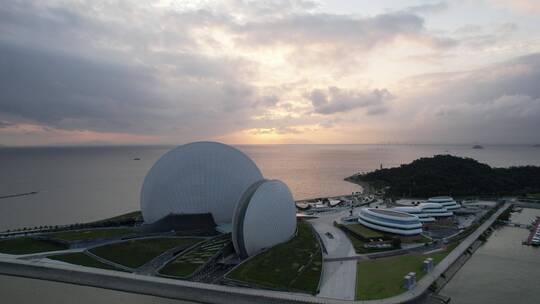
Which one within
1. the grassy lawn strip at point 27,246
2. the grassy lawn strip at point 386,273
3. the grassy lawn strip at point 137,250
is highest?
the grassy lawn strip at point 27,246

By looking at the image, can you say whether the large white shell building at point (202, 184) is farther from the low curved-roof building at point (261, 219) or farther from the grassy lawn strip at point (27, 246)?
the grassy lawn strip at point (27, 246)

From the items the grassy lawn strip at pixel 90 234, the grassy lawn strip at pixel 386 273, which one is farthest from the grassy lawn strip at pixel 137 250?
the grassy lawn strip at pixel 386 273

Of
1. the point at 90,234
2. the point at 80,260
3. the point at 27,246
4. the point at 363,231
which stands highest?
the point at 90,234

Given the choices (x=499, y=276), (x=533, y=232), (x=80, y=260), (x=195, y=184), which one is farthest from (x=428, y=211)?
(x=80, y=260)

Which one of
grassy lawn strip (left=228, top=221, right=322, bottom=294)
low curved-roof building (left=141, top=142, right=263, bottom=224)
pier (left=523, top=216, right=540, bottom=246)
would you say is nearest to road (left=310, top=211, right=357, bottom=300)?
grassy lawn strip (left=228, top=221, right=322, bottom=294)

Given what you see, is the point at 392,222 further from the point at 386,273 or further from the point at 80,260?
the point at 80,260

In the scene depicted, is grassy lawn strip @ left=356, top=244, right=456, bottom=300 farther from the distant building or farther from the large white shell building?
the distant building
